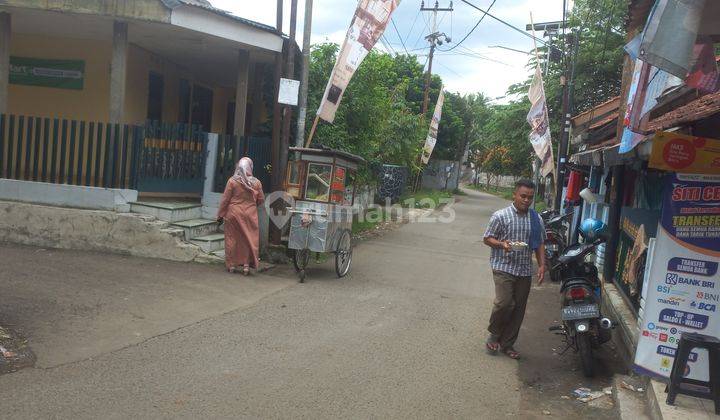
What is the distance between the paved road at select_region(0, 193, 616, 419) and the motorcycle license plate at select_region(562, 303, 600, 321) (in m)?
0.57

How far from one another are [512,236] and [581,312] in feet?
3.21

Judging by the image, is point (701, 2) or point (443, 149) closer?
point (701, 2)

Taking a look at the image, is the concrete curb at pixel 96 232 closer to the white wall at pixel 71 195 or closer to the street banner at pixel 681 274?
the white wall at pixel 71 195

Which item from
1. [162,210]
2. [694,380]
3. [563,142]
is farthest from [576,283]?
[563,142]

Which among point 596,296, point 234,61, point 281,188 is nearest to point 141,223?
point 281,188

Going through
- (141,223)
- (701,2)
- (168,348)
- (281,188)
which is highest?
(701,2)

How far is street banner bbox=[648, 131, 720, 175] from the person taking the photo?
4.38 meters

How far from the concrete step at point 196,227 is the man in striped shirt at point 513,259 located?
5.49m

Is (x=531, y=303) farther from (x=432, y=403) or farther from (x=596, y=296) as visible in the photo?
(x=432, y=403)

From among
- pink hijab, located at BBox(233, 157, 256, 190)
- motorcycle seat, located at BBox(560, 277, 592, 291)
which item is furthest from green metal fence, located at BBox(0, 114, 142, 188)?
motorcycle seat, located at BBox(560, 277, 592, 291)

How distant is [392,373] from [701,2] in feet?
11.9

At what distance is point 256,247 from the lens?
9523mm

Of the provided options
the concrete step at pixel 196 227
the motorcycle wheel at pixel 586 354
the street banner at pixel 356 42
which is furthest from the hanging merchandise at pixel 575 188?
the motorcycle wheel at pixel 586 354

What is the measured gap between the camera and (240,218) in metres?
9.28
